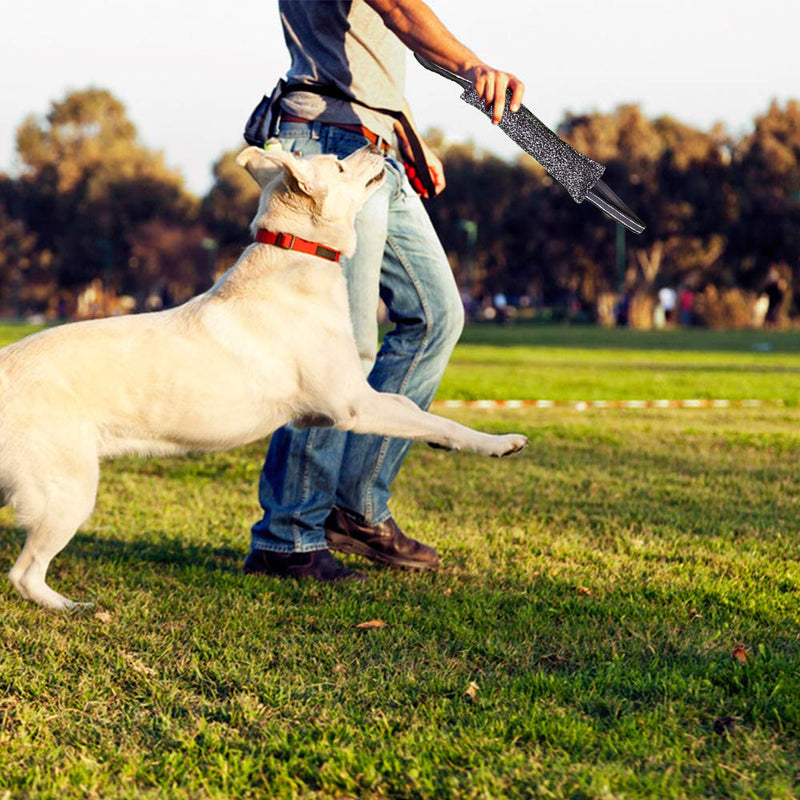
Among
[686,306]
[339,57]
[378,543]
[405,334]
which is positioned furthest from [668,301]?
[339,57]

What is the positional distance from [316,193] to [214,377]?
0.79 metres

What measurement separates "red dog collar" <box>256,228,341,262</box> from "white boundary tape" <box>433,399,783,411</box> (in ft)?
25.6

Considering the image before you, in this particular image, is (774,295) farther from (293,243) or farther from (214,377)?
(214,377)

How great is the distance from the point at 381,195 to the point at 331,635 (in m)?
1.84

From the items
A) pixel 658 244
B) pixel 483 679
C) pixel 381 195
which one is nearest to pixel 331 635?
pixel 483 679

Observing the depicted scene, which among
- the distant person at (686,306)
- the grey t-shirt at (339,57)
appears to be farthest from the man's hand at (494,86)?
the distant person at (686,306)

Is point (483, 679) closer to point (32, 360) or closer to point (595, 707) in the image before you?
point (595, 707)

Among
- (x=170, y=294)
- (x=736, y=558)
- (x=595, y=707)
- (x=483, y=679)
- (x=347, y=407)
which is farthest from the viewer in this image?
(x=170, y=294)

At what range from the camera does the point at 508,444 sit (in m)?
4.27

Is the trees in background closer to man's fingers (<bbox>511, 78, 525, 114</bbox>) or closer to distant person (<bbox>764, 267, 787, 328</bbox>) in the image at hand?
distant person (<bbox>764, 267, 787, 328</bbox>)

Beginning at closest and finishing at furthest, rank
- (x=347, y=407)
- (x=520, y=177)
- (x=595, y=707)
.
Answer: (x=595, y=707) → (x=347, y=407) → (x=520, y=177)

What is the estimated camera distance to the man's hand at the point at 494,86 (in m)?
4.18

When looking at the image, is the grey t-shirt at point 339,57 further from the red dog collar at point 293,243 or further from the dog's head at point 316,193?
the red dog collar at point 293,243

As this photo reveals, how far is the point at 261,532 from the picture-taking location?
4.85 metres
